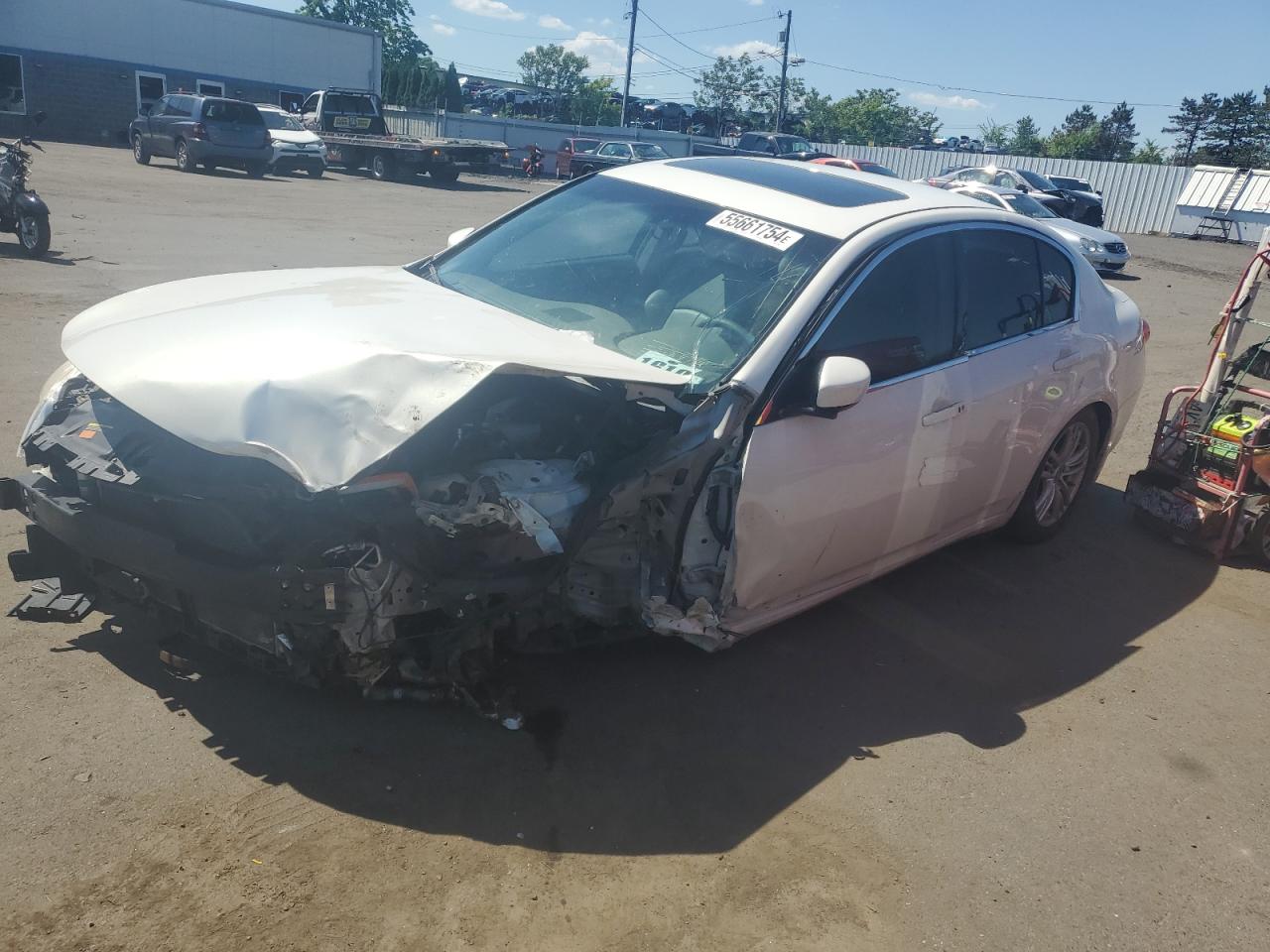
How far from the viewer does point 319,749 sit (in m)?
3.30

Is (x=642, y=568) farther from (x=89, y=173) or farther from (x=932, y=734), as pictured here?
(x=89, y=173)

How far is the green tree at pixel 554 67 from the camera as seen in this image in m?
93.4

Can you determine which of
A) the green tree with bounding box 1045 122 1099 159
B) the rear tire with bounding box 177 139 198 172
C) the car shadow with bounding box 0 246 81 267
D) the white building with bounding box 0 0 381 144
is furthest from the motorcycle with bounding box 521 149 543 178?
the green tree with bounding box 1045 122 1099 159

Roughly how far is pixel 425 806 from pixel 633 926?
763 mm

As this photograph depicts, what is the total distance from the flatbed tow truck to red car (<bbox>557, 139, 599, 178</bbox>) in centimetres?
376

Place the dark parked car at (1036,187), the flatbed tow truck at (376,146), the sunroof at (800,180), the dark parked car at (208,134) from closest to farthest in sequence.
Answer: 1. the sunroof at (800,180)
2. the dark parked car at (1036,187)
3. the dark parked car at (208,134)
4. the flatbed tow truck at (376,146)

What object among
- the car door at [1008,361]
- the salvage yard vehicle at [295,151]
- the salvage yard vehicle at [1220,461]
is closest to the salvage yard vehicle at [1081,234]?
the salvage yard vehicle at [1220,461]

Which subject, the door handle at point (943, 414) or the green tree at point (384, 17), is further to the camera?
the green tree at point (384, 17)

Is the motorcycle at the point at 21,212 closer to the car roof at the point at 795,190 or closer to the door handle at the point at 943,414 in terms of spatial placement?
the car roof at the point at 795,190

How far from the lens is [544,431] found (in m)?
3.60

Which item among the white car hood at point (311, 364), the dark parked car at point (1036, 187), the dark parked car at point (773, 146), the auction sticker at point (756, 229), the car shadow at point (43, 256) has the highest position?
the dark parked car at point (773, 146)

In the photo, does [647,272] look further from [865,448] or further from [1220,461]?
[1220,461]

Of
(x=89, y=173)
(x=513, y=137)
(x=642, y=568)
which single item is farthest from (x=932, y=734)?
(x=513, y=137)

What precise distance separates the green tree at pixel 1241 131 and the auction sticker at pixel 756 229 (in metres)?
58.7
